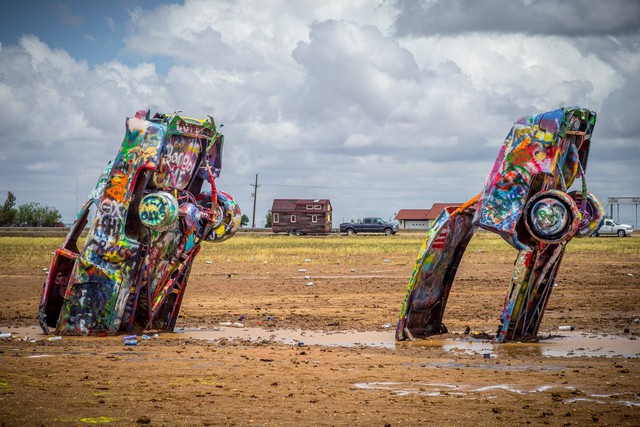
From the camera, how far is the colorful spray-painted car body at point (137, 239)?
16047 millimetres

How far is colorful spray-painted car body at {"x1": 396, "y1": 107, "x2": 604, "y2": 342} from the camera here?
14914 mm

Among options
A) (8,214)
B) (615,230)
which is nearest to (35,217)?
(8,214)

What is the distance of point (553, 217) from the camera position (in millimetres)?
14750

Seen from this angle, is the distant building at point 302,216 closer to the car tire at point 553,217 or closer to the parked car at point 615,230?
the parked car at point 615,230

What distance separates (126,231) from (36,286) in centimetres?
1191

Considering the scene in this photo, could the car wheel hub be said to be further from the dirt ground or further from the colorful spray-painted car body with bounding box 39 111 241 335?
the colorful spray-painted car body with bounding box 39 111 241 335

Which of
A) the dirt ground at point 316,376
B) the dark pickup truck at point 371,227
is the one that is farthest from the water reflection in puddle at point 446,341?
the dark pickup truck at point 371,227

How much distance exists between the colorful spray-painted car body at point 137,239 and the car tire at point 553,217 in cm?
570

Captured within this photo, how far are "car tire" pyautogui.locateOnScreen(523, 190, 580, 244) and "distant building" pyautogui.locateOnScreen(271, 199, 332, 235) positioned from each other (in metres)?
71.3

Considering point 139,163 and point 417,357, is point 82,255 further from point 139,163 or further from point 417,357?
point 417,357

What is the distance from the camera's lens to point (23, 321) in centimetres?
1909

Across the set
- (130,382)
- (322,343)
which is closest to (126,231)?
(322,343)

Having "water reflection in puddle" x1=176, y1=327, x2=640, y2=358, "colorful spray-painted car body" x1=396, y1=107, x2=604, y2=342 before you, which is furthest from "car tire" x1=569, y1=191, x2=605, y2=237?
"water reflection in puddle" x1=176, y1=327, x2=640, y2=358

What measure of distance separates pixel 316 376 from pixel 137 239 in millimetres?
5649
